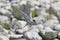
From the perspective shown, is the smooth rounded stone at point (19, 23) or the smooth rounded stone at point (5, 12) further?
the smooth rounded stone at point (5, 12)

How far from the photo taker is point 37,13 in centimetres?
290

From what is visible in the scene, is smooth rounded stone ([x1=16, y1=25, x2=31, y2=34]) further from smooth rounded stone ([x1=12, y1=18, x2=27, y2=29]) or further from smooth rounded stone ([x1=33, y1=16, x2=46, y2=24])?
smooth rounded stone ([x1=33, y1=16, x2=46, y2=24])

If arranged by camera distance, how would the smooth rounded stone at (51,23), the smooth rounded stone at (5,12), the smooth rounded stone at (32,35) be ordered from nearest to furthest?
the smooth rounded stone at (32,35) < the smooth rounded stone at (51,23) < the smooth rounded stone at (5,12)

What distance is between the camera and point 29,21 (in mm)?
2566

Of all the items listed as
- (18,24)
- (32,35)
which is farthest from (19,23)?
(32,35)

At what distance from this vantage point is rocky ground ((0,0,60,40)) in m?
2.37

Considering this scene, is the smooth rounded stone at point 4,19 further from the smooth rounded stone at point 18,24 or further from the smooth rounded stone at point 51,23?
the smooth rounded stone at point 51,23

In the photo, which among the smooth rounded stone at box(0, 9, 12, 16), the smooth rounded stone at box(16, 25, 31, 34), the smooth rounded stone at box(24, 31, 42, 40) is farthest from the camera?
the smooth rounded stone at box(0, 9, 12, 16)

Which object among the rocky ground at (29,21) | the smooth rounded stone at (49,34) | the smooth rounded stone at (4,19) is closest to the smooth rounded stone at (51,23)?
the rocky ground at (29,21)

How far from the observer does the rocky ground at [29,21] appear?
237cm

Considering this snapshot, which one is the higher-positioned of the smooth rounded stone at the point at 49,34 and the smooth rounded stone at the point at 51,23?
the smooth rounded stone at the point at 51,23

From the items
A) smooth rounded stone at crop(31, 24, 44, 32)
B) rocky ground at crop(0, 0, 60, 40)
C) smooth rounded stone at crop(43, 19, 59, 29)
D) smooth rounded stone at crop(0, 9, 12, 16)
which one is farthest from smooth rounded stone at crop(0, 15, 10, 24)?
smooth rounded stone at crop(43, 19, 59, 29)

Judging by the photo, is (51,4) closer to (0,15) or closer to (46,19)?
(46,19)

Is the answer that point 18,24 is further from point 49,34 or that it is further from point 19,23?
point 49,34
